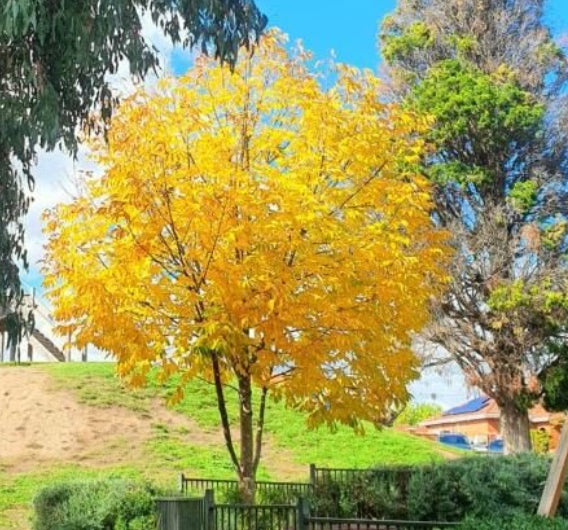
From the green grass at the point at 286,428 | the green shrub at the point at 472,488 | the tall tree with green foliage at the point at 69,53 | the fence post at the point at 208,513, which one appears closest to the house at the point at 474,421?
the green grass at the point at 286,428

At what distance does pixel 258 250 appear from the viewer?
33.5 ft

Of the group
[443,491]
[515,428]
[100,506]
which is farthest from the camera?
[515,428]

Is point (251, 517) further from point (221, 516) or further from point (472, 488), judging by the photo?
point (472, 488)

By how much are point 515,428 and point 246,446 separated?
11.8 meters

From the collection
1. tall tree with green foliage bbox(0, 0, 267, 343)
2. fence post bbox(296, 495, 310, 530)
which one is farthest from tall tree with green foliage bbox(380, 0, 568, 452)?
tall tree with green foliage bbox(0, 0, 267, 343)

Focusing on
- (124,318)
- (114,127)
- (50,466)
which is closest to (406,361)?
(124,318)

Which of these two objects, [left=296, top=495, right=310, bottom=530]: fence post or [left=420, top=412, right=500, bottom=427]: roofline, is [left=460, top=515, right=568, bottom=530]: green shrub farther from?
[left=420, top=412, right=500, bottom=427]: roofline

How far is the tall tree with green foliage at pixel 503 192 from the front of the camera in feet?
68.4

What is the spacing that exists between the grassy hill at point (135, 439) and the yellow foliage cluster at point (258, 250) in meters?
9.57

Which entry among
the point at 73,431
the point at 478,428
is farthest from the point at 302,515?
the point at 478,428

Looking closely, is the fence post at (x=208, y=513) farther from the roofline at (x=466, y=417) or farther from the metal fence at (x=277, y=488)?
the roofline at (x=466, y=417)

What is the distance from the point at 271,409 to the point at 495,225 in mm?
11714

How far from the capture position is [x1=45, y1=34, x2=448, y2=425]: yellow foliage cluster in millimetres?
10211

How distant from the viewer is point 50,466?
21984mm
